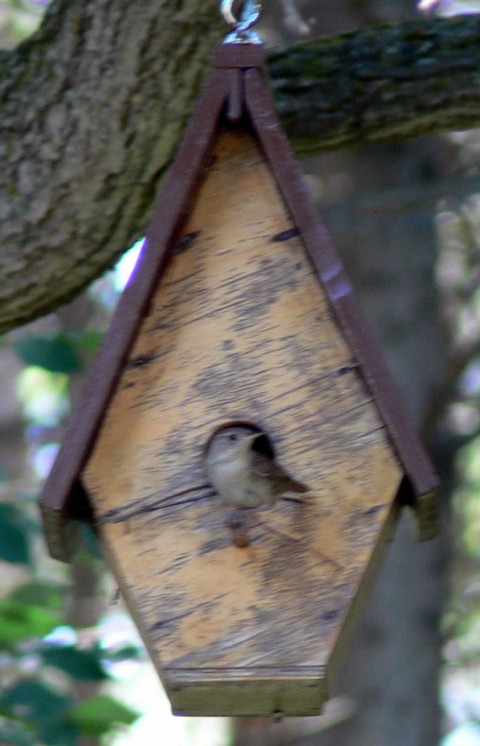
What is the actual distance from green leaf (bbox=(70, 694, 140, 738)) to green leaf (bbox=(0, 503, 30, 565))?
1.20ft

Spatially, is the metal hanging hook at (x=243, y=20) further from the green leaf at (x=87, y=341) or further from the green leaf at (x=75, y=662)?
the green leaf at (x=75, y=662)

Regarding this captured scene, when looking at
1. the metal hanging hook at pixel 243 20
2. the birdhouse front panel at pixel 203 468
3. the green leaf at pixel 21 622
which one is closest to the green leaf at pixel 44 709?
the green leaf at pixel 21 622

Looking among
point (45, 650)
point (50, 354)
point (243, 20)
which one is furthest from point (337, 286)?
point (45, 650)

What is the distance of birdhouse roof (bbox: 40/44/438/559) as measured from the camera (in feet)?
5.65

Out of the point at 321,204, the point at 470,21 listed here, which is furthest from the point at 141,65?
the point at 321,204

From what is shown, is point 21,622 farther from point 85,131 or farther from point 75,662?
point 85,131

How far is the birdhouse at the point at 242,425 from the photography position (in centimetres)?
168

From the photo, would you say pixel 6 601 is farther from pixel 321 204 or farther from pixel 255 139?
pixel 321 204

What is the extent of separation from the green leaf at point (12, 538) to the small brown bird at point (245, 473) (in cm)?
80

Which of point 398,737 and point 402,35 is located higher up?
point 402,35

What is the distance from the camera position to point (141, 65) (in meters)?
2.34

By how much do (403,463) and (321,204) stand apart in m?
2.56

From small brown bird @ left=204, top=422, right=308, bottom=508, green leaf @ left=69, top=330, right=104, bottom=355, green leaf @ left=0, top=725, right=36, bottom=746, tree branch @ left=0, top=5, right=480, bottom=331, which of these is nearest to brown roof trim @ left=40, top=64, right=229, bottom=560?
small brown bird @ left=204, top=422, right=308, bottom=508

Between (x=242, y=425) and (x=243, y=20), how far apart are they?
67 centimetres
